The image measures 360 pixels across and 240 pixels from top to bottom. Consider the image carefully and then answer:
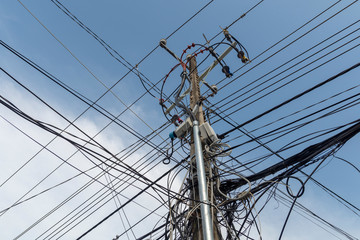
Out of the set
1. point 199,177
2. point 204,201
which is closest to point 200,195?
point 204,201

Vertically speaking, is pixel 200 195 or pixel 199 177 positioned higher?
pixel 199 177

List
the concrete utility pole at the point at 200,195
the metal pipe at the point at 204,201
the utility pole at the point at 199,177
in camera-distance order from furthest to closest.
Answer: the utility pole at the point at 199,177 → the concrete utility pole at the point at 200,195 → the metal pipe at the point at 204,201

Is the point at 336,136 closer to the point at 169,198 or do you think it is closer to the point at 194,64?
the point at 169,198

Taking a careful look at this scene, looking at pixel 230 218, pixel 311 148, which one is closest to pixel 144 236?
pixel 230 218

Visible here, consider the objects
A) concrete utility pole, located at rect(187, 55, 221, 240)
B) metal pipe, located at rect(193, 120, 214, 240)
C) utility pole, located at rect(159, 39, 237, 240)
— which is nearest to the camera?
metal pipe, located at rect(193, 120, 214, 240)

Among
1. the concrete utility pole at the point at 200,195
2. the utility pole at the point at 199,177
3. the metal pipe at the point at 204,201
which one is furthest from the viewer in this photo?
the utility pole at the point at 199,177

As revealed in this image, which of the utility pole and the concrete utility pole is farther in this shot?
the utility pole

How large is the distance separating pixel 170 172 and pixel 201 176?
163 cm

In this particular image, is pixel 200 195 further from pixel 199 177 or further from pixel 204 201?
pixel 199 177

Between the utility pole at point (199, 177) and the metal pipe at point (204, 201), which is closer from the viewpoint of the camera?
the metal pipe at point (204, 201)

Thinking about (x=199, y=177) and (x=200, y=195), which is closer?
(x=200, y=195)

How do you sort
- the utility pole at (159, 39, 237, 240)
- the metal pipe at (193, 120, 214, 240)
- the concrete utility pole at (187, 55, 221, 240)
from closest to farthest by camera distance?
1. the metal pipe at (193, 120, 214, 240)
2. the concrete utility pole at (187, 55, 221, 240)
3. the utility pole at (159, 39, 237, 240)

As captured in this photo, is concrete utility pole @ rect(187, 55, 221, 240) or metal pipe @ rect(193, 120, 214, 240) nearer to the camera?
metal pipe @ rect(193, 120, 214, 240)

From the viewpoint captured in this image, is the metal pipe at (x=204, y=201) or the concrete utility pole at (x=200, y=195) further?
the concrete utility pole at (x=200, y=195)
